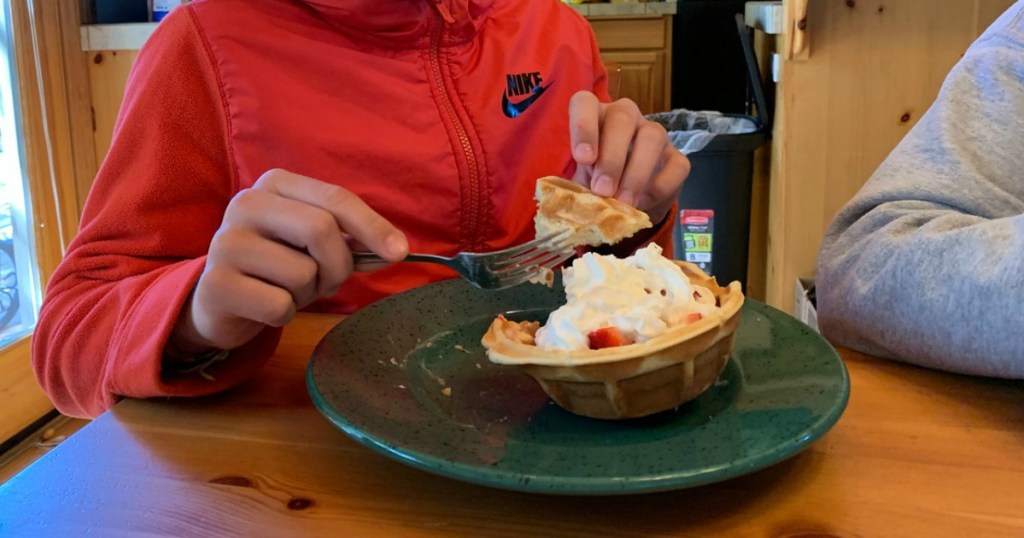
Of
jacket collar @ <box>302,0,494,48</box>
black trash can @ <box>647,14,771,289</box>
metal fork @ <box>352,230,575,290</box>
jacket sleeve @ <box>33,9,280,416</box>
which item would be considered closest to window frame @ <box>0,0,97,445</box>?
jacket sleeve @ <box>33,9,280,416</box>

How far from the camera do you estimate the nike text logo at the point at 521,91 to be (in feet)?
3.60

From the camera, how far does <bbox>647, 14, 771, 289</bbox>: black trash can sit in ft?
7.66

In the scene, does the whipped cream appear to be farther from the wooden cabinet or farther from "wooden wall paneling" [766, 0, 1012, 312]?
the wooden cabinet

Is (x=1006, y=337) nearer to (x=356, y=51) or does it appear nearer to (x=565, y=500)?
(x=565, y=500)

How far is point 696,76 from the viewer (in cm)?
366

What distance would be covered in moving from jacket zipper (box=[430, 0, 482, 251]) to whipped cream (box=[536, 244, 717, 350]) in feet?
1.06

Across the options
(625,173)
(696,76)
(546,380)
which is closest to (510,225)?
(625,173)

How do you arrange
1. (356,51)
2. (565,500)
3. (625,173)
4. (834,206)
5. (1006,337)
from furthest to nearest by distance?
(834,206), (356,51), (625,173), (1006,337), (565,500)

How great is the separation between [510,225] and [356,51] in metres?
0.28

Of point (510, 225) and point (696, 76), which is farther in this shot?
point (696, 76)

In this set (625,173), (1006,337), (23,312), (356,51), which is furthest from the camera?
(23,312)

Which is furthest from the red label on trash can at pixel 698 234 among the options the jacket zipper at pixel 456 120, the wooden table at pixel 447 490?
the wooden table at pixel 447 490

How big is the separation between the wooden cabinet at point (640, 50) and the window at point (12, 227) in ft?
6.92

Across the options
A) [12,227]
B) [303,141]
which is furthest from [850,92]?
[12,227]
